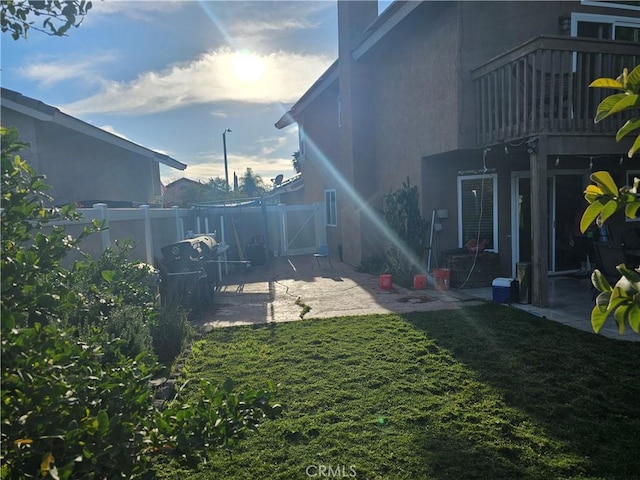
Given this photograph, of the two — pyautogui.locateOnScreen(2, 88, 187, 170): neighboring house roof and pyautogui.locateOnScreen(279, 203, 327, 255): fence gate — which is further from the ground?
pyautogui.locateOnScreen(2, 88, 187, 170): neighboring house roof

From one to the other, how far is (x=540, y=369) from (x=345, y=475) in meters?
2.76


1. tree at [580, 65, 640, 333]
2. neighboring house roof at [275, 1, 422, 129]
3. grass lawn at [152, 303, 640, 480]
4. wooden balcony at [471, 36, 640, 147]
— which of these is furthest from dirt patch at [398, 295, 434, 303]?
tree at [580, 65, 640, 333]

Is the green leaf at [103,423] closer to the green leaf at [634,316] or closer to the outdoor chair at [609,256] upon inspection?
the green leaf at [634,316]

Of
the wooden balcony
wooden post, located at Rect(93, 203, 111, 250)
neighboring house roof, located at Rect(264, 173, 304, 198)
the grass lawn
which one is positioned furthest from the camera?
neighboring house roof, located at Rect(264, 173, 304, 198)

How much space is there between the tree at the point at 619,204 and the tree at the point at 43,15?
1951 mm

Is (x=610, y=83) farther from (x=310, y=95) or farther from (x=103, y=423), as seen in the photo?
(x=310, y=95)

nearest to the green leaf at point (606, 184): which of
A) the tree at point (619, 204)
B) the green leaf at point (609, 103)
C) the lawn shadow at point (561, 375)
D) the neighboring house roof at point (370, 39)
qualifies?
the tree at point (619, 204)

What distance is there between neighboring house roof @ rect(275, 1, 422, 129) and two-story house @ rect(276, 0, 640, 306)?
0.05 m

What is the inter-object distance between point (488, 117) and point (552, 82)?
57.2 inches

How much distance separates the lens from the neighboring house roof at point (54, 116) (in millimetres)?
8805

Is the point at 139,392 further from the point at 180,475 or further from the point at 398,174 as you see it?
the point at 398,174

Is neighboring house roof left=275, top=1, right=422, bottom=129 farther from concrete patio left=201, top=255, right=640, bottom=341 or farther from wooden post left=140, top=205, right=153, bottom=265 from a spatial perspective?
wooden post left=140, top=205, right=153, bottom=265

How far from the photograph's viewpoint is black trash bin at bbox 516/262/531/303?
287 inches

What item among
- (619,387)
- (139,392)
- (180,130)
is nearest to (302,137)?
(180,130)
